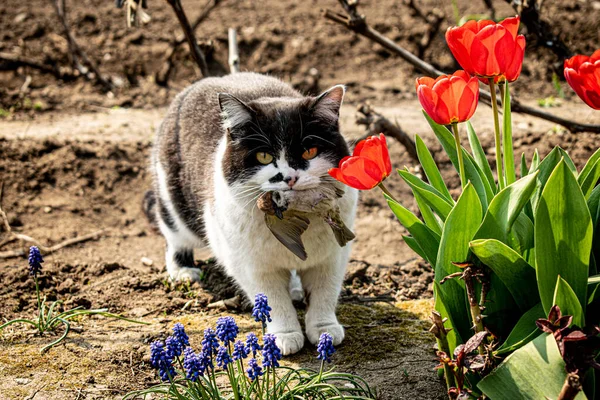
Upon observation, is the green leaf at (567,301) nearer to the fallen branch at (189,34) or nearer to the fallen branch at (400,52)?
the fallen branch at (400,52)

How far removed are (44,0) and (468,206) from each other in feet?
25.1

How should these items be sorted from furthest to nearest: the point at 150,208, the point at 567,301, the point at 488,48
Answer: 1. the point at 150,208
2. the point at 488,48
3. the point at 567,301

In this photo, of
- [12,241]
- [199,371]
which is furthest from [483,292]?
[12,241]

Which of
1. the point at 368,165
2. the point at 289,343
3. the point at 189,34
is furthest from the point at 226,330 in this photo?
the point at 189,34

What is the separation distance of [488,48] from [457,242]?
61 cm

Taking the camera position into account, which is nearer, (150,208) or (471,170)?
(471,170)

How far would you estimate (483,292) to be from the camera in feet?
6.95

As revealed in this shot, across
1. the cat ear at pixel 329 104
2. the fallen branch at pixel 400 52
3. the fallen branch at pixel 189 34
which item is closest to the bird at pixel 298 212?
the cat ear at pixel 329 104

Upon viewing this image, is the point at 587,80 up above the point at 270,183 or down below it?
above

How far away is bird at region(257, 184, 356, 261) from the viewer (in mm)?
2637

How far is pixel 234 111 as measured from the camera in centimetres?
282

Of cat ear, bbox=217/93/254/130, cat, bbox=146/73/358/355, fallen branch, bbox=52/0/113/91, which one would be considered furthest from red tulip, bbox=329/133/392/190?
fallen branch, bbox=52/0/113/91

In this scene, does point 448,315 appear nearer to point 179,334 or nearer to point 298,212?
point 298,212

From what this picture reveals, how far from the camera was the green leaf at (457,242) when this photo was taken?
2.07 m
